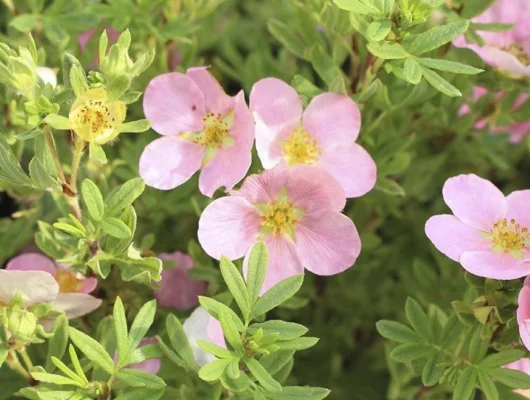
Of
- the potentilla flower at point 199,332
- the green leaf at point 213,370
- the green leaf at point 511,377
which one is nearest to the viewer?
the green leaf at point 213,370

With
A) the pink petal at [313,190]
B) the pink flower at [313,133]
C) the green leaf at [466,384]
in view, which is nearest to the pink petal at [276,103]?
the pink flower at [313,133]

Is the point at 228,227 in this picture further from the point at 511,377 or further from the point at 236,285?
the point at 511,377

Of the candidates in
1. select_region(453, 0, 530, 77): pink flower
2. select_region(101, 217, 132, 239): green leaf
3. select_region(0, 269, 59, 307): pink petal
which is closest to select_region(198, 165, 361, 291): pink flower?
select_region(101, 217, 132, 239): green leaf

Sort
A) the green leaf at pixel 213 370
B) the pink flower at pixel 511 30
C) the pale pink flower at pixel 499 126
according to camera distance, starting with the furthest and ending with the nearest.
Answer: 1. the pale pink flower at pixel 499 126
2. the pink flower at pixel 511 30
3. the green leaf at pixel 213 370

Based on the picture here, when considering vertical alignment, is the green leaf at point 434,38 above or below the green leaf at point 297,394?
above

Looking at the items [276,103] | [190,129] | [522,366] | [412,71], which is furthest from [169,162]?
[522,366]

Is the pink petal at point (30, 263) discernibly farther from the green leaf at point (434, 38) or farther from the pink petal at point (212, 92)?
the green leaf at point (434, 38)

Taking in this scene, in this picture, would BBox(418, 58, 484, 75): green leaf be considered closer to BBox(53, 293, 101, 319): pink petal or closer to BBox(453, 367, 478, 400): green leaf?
BBox(453, 367, 478, 400): green leaf
